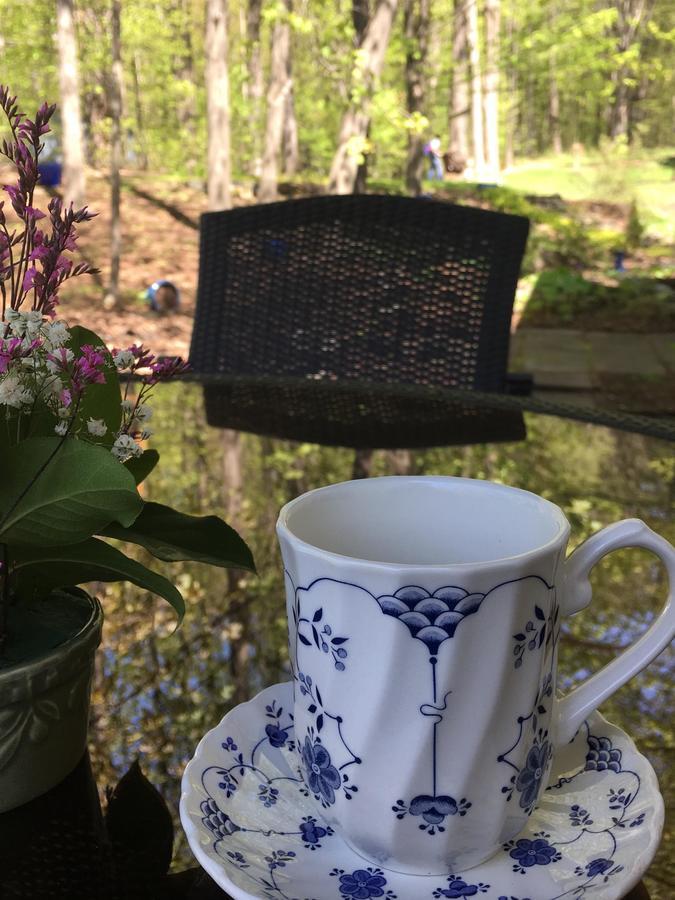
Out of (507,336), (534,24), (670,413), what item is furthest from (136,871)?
(534,24)

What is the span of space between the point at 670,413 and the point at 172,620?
3.59m

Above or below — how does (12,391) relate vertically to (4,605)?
above

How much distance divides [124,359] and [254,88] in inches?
387

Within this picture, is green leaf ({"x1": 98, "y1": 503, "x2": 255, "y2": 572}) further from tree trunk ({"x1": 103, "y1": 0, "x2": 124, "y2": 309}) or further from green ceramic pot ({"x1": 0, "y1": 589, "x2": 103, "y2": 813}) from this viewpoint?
tree trunk ({"x1": 103, "y1": 0, "x2": 124, "y2": 309})

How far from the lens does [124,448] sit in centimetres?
38

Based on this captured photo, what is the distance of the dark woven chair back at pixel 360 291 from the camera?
57.1 inches

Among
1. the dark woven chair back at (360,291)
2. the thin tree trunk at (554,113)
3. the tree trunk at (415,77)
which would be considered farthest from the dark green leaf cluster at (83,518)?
the thin tree trunk at (554,113)

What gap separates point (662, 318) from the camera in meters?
5.43

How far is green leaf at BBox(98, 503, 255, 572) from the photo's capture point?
0.41 m

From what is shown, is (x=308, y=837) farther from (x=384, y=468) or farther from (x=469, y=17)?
(x=469, y=17)

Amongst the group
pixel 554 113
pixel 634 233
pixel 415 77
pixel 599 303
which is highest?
pixel 554 113

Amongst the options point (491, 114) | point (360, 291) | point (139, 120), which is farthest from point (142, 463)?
point (139, 120)

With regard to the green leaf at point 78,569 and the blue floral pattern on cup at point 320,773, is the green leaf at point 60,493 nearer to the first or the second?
the green leaf at point 78,569

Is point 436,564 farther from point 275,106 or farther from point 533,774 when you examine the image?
point 275,106
